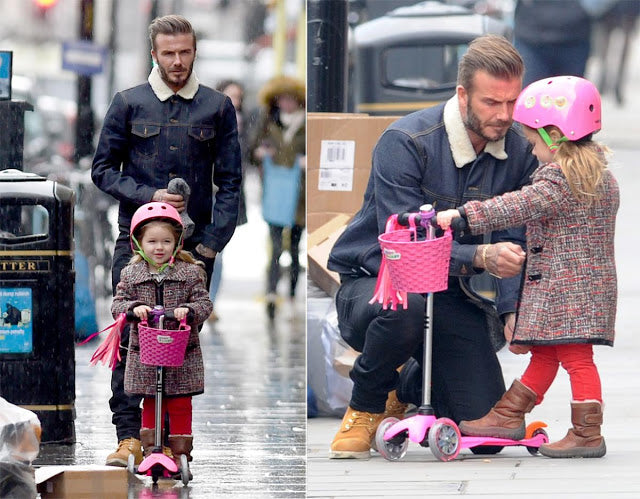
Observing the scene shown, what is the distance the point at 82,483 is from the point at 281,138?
27.2 feet

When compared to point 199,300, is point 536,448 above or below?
below

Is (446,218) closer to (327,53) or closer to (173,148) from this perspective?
(173,148)

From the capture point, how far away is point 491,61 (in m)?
6.37

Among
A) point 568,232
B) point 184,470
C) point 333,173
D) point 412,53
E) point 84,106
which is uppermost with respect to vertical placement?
point 412,53

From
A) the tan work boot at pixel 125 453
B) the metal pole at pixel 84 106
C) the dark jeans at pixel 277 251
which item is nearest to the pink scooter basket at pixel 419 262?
the tan work boot at pixel 125 453

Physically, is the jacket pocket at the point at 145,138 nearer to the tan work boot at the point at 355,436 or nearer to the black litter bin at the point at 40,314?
the black litter bin at the point at 40,314

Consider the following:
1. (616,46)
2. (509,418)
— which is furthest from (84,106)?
(509,418)

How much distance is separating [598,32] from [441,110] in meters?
11.2

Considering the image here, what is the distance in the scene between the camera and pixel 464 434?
6535 millimetres

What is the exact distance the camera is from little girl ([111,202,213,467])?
6.19 meters

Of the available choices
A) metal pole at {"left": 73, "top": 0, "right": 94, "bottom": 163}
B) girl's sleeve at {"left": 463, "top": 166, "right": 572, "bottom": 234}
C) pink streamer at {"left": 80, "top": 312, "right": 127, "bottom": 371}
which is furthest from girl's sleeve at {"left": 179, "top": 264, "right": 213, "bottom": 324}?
metal pole at {"left": 73, "top": 0, "right": 94, "bottom": 163}

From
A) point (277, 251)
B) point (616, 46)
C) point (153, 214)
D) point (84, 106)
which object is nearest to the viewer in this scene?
point (153, 214)

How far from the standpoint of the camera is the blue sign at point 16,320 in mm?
7230

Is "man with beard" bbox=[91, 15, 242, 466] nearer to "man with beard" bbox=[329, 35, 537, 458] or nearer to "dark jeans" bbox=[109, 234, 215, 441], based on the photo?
"dark jeans" bbox=[109, 234, 215, 441]
